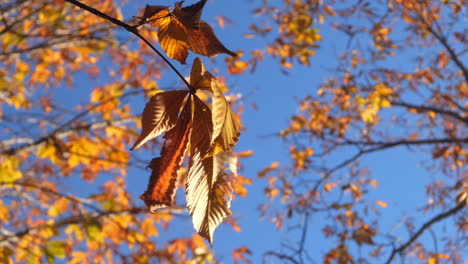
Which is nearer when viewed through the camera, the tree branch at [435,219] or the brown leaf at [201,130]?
the brown leaf at [201,130]

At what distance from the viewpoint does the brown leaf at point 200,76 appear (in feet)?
2.02

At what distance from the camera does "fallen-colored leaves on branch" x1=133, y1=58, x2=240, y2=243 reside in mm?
600

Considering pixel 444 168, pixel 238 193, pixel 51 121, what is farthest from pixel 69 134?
pixel 444 168

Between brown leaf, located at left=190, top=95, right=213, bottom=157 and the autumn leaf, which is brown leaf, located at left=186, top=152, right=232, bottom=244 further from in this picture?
the autumn leaf

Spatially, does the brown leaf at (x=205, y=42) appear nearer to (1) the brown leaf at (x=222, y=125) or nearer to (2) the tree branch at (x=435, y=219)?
(1) the brown leaf at (x=222, y=125)

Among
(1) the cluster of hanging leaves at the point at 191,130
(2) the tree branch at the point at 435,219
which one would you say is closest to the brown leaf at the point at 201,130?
(1) the cluster of hanging leaves at the point at 191,130

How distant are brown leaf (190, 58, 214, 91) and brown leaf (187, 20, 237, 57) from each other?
2 centimetres

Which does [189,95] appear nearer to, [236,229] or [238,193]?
[238,193]

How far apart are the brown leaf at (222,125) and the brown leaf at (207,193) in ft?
0.19

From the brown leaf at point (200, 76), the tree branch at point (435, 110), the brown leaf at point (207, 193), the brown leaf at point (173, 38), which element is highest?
the tree branch at point (435, 110)

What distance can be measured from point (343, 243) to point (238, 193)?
160cm

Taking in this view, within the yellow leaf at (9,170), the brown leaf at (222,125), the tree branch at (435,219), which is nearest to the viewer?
the brown leaf at (222,125)

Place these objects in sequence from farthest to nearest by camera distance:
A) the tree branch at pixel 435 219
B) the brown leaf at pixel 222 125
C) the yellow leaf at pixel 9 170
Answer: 1. the tree branch at pixel 435 219
2. the yellow leaf at pixel 9 170
3. the brown leaf at pixel 222 125

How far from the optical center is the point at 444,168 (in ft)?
15.5
